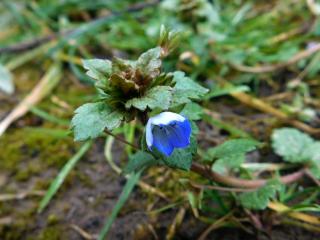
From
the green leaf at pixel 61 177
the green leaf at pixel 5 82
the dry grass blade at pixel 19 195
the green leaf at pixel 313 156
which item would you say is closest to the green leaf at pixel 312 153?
the green leaf at pixel 313 156

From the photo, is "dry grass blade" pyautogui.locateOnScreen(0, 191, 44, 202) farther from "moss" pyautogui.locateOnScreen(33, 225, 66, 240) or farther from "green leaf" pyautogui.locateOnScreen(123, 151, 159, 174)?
"green leaf" pyautogui.locateOnScreen(123, 151, 159, 174)

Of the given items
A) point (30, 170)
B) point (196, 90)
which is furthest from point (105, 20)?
point (196, 90)

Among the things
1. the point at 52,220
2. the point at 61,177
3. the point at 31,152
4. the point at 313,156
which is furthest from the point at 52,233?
the point at 313,156

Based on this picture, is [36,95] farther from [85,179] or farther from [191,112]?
[191,112]

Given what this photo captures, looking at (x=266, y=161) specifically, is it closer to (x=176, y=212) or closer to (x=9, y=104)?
(x=176, y=212)

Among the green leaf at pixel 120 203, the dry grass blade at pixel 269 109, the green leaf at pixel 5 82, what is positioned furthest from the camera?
the green leaf at pixel 5 82

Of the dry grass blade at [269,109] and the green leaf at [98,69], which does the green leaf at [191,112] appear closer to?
the green leaf at [98,69]
